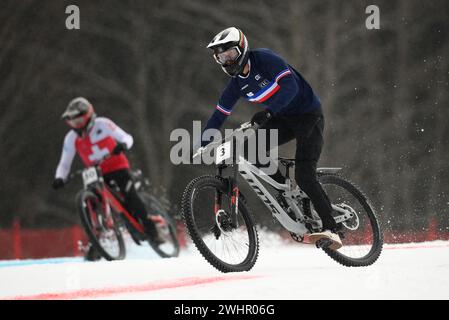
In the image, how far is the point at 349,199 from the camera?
5.40 m

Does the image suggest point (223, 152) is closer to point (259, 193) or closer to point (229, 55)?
point (259, 193)

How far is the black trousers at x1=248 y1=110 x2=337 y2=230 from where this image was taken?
15.9ft

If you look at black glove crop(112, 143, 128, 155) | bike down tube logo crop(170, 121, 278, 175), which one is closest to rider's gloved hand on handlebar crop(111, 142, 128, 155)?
black glove crop(112, 143, 128, 155)

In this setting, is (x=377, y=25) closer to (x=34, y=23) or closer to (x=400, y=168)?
(x=400, y=168)

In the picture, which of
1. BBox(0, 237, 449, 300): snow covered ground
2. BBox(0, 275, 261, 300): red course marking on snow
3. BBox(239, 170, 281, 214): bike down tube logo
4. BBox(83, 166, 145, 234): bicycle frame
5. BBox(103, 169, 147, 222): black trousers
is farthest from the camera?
BBox(103, 169, 147, 222): black trousers

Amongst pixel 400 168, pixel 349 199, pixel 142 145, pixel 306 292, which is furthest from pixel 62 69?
pixel 306 292

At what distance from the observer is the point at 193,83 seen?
14547 mm

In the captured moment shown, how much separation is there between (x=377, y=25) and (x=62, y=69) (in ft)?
22.8

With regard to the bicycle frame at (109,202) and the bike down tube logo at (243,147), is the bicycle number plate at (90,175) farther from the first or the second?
the bike down tube logo at (243,147)

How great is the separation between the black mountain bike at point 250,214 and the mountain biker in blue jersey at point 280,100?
168 millimetres

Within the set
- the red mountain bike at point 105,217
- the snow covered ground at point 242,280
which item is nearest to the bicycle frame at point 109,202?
the red mountain bike at point 105,217

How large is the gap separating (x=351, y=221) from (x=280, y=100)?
1404 mm

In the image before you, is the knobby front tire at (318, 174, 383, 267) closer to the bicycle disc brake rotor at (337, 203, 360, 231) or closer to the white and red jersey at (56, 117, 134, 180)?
the bicycle disc brake rotor at (337, 203, 360, 231)

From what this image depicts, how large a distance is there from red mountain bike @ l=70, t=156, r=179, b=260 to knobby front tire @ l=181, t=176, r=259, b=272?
271 cm
